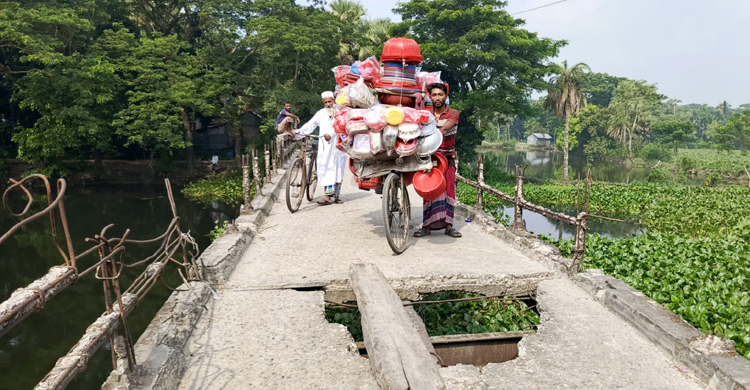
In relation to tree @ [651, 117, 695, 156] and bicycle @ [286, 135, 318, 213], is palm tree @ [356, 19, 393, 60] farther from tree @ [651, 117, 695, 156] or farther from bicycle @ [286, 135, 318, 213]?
tree @ [651, 117, 695, 156]

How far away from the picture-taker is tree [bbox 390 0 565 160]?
23547 mm

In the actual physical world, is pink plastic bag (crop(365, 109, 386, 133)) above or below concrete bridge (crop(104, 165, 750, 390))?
above

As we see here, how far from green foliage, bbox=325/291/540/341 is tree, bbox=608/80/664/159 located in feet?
157

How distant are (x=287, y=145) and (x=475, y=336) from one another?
16.4m

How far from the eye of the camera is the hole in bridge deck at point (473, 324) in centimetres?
377

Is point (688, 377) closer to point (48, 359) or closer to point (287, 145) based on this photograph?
point (48, 359)

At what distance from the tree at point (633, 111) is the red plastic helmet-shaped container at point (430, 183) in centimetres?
4772

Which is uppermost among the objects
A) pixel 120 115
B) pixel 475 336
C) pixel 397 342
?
pixel 120 115

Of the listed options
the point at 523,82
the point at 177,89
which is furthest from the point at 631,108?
the point at 177,89

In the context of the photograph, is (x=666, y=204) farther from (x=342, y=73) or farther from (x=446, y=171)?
(x=342, y=73)

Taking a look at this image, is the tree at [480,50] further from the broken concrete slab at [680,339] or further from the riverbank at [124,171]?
the broken concrete slab at [680,339]

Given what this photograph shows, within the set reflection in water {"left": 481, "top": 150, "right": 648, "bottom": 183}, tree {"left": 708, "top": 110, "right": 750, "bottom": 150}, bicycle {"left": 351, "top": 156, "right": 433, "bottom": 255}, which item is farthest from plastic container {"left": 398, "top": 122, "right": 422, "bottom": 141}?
tree {"left": 708, "top": 110, "right": 750, "bottom": 150}

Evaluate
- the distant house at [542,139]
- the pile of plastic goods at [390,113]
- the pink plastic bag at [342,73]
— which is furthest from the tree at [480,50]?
the distant house at [542,139]

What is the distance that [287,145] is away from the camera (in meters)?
19.3
